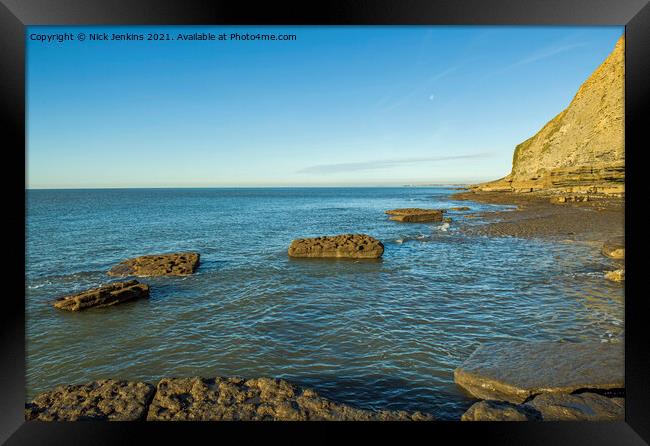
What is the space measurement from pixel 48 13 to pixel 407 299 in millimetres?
13809

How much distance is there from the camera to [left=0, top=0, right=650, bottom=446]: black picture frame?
426 cm

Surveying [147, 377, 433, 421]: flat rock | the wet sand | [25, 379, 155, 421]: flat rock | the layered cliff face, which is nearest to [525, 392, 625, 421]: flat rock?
[147, 377, 433, 421]: flat rock

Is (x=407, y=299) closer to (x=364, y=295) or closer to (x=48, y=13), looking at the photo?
(x=364, y=295)

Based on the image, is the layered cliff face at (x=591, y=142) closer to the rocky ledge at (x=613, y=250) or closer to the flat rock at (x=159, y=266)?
the rocky ledge at (x=613, y=250)

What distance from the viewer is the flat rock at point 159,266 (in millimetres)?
20188

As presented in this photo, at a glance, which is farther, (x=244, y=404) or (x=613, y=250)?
(x=613, y=250)

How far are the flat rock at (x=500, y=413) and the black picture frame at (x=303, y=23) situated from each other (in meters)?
1.41

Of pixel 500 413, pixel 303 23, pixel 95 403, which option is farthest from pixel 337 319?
pixel 303 23

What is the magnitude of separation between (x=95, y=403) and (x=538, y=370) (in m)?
8.77

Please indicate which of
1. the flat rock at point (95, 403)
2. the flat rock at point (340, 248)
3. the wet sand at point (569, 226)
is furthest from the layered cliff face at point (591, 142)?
the flat rock at point (95, 403)

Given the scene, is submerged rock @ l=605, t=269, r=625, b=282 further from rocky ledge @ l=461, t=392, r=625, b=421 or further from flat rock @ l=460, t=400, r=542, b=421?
flat rock @ l=460, t=400, r=542, b=421

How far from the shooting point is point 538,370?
7.87 meters

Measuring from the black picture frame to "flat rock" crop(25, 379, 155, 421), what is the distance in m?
2.23

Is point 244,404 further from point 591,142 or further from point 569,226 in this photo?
point 591,142
